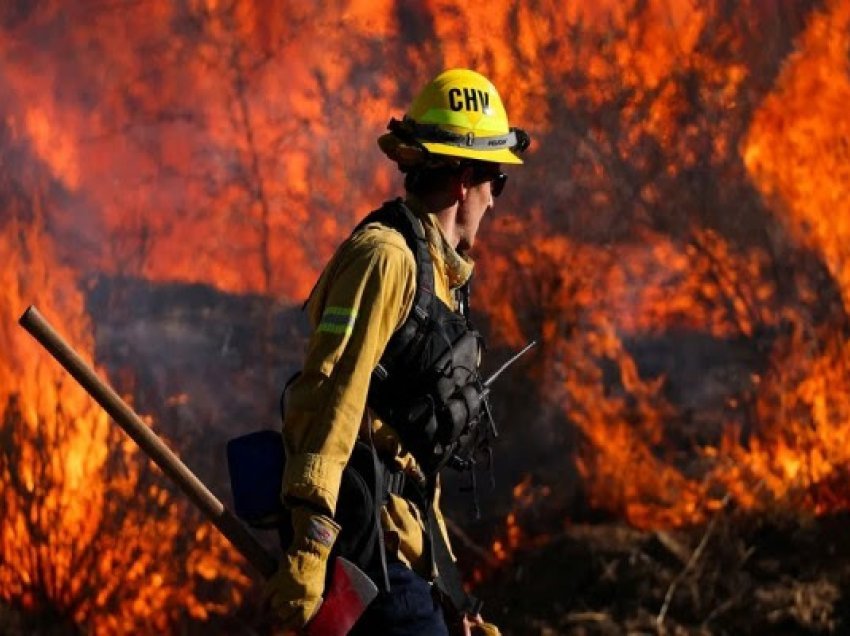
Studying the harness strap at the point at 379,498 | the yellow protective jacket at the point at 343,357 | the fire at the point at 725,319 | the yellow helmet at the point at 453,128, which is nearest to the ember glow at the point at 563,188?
the fire at the point at 725,319

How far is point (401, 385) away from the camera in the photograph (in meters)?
3.39

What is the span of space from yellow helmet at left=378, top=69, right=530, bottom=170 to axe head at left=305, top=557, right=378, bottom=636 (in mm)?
1052

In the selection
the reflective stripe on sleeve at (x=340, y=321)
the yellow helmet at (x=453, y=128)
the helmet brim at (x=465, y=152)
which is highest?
the yellow helmet at (x=453, y=128)

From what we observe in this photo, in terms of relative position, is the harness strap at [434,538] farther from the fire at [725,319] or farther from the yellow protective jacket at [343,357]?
the fire at [725,319]

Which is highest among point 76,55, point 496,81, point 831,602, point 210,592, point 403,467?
point 76,55

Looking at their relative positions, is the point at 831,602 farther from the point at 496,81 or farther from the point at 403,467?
the point at 403,467

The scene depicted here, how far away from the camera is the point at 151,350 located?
23.9 feet

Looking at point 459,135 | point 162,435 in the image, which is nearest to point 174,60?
point 162,435

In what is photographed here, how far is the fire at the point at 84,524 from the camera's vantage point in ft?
23.1

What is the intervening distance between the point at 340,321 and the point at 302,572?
526 mm

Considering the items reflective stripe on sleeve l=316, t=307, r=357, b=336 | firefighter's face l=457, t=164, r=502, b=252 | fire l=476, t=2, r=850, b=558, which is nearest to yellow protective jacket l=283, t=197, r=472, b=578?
reflective stripe on sleeve l=316, t=307, r=357, b=336

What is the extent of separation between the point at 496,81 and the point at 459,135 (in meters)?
3.88

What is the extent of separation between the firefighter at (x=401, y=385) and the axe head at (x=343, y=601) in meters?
0.04

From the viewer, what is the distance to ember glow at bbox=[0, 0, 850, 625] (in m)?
7.26
